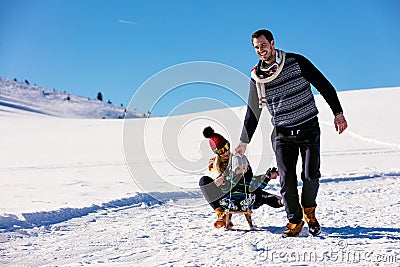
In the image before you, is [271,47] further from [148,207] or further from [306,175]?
[148,207]

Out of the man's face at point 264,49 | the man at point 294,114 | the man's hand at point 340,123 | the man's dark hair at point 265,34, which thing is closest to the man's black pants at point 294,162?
the man at point 294,114

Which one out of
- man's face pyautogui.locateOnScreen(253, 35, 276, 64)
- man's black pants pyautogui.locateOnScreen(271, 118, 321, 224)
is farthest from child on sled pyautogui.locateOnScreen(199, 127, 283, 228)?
man's face pyautogui.locateOnScreen(253, 35, 276, 64)

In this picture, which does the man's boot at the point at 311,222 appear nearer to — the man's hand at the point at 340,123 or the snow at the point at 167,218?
the snow at the point at 167,218

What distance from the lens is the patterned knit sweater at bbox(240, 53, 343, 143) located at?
3967 mm

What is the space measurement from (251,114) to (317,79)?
2.13ft

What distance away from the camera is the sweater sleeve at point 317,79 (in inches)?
157

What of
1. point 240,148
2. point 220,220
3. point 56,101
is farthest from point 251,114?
point 56,101

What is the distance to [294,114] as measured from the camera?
13.1 ft

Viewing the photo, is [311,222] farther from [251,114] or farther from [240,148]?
[251,114]

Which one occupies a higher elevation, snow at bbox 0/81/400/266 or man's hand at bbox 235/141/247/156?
man's hand at bbox 235/141/247/156

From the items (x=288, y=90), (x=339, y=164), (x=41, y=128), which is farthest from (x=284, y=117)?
(x=41, y=128)

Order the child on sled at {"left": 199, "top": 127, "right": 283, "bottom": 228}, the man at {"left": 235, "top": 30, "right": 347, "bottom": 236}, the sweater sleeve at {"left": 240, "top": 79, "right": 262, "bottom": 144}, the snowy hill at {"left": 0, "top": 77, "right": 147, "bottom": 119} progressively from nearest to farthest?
the man at {"left": 235, "top": 30, "right": 347, "bottom": 236}, the sweater sleeve at {"left": 240, "top": 79, "right": 262, "bottom": 144}, the child on sled at {"left": 199, "top": 127, "right": 283, "bottom": 228}, the snowy hill at {"left": 0, "top": 77, "right": 147, "bottom": 119}

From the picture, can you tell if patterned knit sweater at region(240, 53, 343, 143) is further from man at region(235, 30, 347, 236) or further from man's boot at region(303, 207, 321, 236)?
man's boot at region(303, 207, 321, 236)

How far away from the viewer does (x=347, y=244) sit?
367 centimetres
